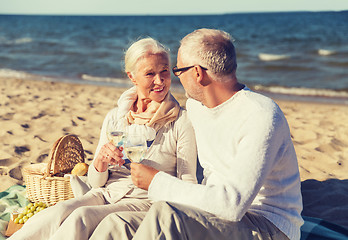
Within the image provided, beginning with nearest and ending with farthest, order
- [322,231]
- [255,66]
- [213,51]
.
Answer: [213,51] → [322,231] → [255,66]

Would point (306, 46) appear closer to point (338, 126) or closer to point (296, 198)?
point (338, 126)

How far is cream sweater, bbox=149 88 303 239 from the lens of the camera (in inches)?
83.0

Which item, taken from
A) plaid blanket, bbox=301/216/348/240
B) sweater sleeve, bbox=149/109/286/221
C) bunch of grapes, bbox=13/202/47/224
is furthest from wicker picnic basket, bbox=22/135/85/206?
plaid blanket, bbox=301/216/348/240

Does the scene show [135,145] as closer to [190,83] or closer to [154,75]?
[190,83]

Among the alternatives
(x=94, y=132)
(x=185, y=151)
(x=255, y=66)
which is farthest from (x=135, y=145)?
(x=255, y=66)

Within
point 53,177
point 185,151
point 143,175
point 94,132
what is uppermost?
point 143,175

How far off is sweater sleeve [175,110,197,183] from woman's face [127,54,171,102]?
297mm

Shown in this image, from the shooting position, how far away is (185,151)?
3109 mm

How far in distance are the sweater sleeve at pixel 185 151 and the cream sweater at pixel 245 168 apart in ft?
1.33

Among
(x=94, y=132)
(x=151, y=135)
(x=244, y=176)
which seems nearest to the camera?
(x=244, y=176)

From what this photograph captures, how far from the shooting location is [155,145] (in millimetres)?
3174

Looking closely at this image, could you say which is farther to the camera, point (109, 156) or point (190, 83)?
point (109, 156)

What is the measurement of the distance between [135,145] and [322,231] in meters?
2.01

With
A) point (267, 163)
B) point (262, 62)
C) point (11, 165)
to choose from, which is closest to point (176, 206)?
point (267, 163)
